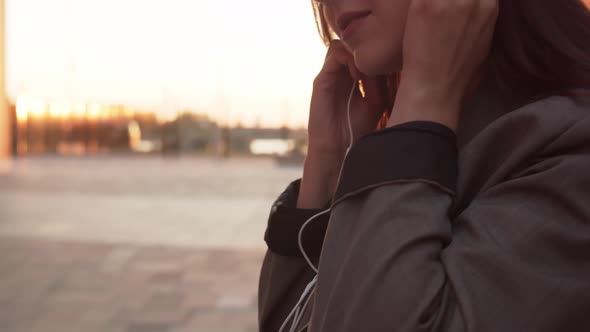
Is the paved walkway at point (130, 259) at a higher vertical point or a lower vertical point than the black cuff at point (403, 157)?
lower

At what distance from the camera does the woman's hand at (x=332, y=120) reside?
1104 mm

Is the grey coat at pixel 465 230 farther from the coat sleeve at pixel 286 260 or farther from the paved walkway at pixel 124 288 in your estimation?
the paved walkway at pixel 124 288

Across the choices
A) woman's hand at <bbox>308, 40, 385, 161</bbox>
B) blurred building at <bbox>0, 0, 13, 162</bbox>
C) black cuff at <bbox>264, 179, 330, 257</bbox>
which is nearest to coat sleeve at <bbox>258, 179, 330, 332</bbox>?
black cuff at <bbox>264, 179, 330, 257</bbox>

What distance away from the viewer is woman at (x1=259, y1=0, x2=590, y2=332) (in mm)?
611

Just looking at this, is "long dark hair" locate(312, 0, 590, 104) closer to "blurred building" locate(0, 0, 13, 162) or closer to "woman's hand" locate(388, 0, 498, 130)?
"woman's hand" locate(388, 0, 498, 130)

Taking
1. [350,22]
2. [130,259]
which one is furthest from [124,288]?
[350,22]

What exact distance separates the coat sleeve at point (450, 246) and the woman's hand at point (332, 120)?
39cm

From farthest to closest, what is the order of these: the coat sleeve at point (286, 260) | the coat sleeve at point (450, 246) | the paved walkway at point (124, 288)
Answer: the paved walkway at point (124, 288) → the coat sleeve at point (286, 260) → the coat sleeve at point (450, 246)

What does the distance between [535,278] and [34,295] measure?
15.2ft

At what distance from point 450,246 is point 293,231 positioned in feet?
1.34

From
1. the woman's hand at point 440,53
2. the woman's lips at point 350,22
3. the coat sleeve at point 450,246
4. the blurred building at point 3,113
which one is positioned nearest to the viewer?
the coat sleeve at point 450,246

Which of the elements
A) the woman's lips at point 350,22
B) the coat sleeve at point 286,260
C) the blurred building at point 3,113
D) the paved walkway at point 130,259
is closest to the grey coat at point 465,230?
the woman's lips at point 350,22

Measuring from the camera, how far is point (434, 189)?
26.7 inches

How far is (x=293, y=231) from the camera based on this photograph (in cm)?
103
